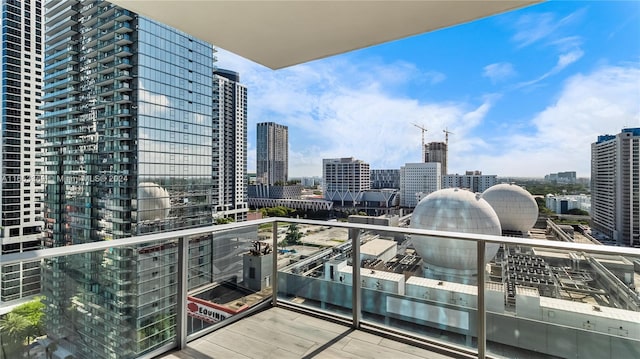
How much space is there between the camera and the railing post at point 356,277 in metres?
2.41

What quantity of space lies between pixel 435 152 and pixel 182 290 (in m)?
28.5

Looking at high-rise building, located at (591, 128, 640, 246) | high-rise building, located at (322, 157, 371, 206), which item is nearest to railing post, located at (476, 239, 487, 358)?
high-rise building, located at (591, 128, 640, 246)

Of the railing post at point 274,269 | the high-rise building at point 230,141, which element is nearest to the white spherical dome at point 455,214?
the high-rise building at point 230,141

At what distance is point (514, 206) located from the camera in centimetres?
1678

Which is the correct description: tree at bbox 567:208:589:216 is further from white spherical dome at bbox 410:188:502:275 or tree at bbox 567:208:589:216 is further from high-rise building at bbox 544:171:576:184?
white spherical dome at bbox 410:188:502:275

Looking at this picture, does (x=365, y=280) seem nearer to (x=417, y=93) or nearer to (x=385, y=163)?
(x=417, y=93)

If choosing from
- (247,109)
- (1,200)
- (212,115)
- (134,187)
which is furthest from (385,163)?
(1,200)

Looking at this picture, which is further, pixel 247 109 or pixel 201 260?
pixel 247 109

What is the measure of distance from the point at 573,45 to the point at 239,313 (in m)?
24.8

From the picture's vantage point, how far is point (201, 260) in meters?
2.30

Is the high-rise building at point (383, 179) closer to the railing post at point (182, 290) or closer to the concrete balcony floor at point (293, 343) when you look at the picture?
the concrete balcony floor at point (293, 343)

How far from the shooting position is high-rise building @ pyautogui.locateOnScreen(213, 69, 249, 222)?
47.4 ft

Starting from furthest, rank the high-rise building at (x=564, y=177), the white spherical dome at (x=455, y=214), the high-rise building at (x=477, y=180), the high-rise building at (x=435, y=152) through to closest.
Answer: the high-rise building at (x=435, y=152) < the high-rise building at (x=477, y=180) < the high-rise building at (x=564, y=177) < the white spherical dome at (x=455, y=214)

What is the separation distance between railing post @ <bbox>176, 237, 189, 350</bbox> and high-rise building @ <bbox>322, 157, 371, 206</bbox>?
22.6 metres
